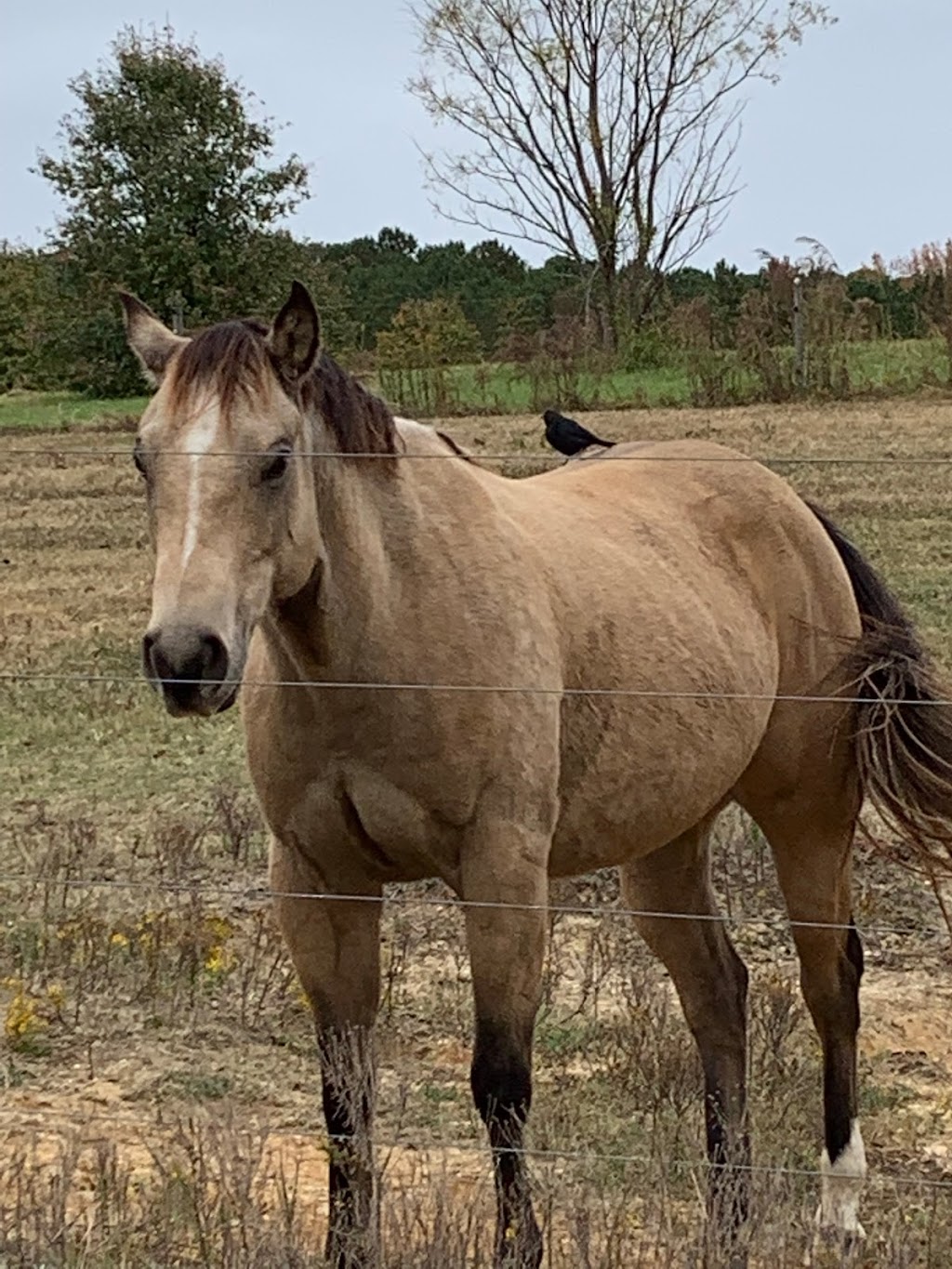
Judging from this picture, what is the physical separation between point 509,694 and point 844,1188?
4.58 feet

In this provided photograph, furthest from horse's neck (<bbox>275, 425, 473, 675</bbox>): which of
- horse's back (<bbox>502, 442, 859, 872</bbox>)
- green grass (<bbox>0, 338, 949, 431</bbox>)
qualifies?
green grass (<bbox>0, 338, 949, 431</bbox>)

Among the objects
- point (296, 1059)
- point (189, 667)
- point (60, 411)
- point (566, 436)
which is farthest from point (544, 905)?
point (60, 411)

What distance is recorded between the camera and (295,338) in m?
3.04

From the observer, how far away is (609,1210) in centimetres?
317

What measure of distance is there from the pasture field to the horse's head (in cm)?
78

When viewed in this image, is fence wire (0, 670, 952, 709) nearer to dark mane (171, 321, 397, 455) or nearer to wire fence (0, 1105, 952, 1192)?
dark mane (171, 321, 397, 455)

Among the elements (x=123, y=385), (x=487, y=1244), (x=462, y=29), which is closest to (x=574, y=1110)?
(x=487, y=1244)

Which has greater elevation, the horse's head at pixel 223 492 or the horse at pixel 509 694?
the horse's head at pixel 223 492

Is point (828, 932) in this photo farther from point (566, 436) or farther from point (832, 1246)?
point (566, 436)

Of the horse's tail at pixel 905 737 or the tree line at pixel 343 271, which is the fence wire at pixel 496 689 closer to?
the horse's tail at pixel 905 737

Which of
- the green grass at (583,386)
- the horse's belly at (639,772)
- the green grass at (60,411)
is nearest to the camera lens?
the horse's belly at (639,772)

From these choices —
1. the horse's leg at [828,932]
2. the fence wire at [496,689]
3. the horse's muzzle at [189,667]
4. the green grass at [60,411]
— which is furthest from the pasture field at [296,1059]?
the green grass at [60,411]

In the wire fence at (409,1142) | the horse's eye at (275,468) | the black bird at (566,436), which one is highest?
the horse's eye at (275,468)

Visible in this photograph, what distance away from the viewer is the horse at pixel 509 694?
2967mm
